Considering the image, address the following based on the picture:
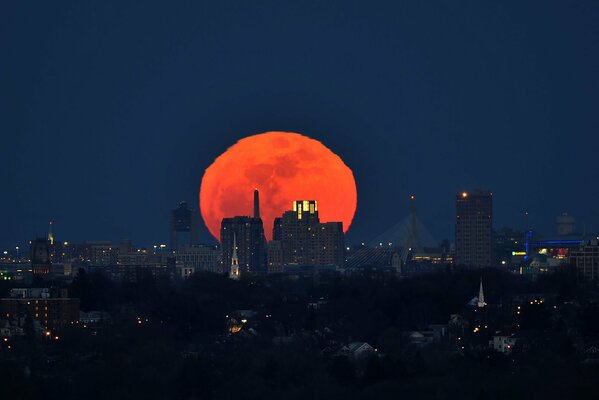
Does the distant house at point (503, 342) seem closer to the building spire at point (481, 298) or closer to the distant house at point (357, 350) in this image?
the distant house at point (357, 350)

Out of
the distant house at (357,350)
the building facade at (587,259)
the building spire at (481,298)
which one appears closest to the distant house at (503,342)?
the distant house at (357,350)

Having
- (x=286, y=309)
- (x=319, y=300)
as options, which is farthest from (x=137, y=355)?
(x=319, y=300)

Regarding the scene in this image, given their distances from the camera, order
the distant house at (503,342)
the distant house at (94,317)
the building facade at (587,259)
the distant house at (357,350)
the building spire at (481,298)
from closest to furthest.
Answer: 1. the distant house at (357,350)
2. the distant house at (503,342)
3. the distant house at (94,317)
4. the building spire at (481,298)
5. the building facade at (587,259)

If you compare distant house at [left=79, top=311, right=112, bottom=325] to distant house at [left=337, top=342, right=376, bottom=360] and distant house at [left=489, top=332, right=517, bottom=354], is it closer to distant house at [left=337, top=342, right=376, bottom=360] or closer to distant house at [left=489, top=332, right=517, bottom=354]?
distant house at [left=337, top=342, right=376, bottom=360]

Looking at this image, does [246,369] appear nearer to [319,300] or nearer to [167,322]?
[167,322]

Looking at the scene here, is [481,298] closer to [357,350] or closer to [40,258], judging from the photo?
[357,350]

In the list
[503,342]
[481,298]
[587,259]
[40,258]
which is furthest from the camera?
[40,258]

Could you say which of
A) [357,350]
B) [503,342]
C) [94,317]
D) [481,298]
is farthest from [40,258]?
[357,350]

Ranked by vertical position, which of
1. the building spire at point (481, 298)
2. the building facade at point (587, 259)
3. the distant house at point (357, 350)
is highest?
the building facade at point (587, 259)

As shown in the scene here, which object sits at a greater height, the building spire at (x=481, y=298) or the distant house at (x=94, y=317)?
the building spire at (x=481, y=298)

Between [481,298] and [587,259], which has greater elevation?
[587,259]

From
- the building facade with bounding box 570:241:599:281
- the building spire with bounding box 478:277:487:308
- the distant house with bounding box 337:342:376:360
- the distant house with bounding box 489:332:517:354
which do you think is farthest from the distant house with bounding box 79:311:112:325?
the building facade with bounding box 570:241:599:281
